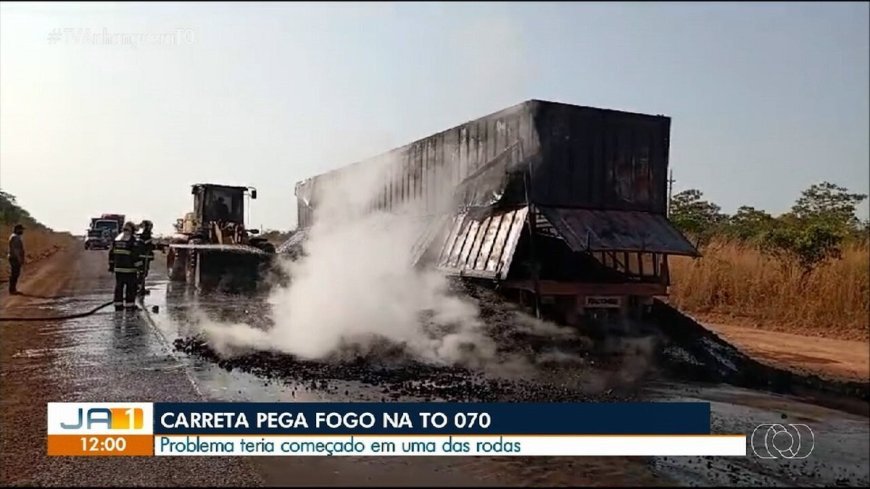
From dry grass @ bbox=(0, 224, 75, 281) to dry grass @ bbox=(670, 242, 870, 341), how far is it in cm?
1038

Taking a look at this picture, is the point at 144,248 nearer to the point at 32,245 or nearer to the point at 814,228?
the point at 814,228

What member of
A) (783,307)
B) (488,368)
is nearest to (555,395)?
(488,368)

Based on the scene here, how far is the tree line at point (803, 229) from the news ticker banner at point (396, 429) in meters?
2.32

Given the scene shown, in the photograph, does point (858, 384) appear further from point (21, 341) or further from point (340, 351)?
point (21, 341)

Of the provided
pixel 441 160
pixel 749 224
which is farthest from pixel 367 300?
pixel 749 224

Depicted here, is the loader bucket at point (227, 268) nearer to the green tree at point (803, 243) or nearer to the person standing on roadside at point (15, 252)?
the person standing on roadside at point (15, 252)

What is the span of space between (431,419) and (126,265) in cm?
1082

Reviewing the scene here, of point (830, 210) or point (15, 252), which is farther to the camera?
point (15, 252)

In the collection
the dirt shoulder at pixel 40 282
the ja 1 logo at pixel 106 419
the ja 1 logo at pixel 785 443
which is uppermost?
the ja 1 logo at pixel 106 419

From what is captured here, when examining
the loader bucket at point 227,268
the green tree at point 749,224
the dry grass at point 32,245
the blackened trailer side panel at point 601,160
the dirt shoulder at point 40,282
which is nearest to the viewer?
the green tree at point 749,224

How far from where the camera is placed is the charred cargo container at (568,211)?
829cm

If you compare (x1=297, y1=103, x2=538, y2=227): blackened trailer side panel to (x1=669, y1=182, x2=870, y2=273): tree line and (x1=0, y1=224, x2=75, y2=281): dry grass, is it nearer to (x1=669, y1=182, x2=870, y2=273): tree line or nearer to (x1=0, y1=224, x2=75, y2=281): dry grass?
(x1=669, y1=182, x2=870, y2=273): tree line

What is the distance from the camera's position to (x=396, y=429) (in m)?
4.04

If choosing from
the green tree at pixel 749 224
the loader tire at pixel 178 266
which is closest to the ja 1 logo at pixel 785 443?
the green tree at pixel 749 224
